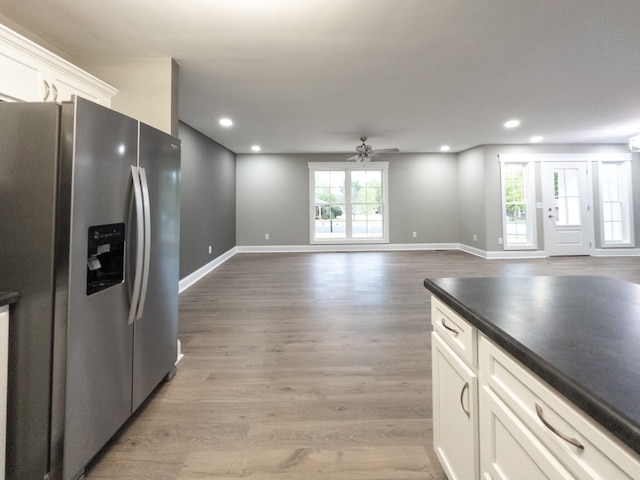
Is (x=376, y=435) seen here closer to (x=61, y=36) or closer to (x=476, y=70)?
(x=476, y=70)

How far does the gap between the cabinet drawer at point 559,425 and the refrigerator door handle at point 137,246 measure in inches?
62.1

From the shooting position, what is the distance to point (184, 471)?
131 centimetres

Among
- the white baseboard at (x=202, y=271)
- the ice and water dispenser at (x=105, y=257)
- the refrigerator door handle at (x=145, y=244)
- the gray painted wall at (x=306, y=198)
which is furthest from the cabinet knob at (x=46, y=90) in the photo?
the gray painted wall at (x=306, y=198)

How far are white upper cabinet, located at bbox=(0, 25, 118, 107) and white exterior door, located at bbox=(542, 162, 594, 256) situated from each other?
8.04 m

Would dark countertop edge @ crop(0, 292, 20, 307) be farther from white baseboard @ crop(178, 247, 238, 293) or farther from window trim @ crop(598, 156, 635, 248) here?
window trim @ crop(598, 156, 635, 248)

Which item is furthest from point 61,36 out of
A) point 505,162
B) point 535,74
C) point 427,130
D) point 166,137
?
point 505,162

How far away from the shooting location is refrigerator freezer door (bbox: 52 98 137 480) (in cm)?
116

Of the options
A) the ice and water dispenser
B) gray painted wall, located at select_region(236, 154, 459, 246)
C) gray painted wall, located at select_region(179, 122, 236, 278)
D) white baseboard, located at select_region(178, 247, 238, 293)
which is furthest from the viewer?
gray painted wall, located at select_region(236, 154, 459, 246)

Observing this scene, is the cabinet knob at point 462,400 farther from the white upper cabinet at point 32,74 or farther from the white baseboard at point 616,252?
the white baseboard at point 616,252

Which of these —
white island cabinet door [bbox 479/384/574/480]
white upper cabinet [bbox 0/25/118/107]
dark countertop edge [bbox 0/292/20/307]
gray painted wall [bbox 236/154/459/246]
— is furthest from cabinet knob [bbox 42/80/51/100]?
gray painted wall [bbox 236/154/459/246]

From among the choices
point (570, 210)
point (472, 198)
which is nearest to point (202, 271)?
point (472, 198)

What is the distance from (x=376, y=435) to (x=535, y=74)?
3.56 m

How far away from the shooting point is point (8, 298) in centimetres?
110

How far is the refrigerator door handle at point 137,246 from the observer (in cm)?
150
